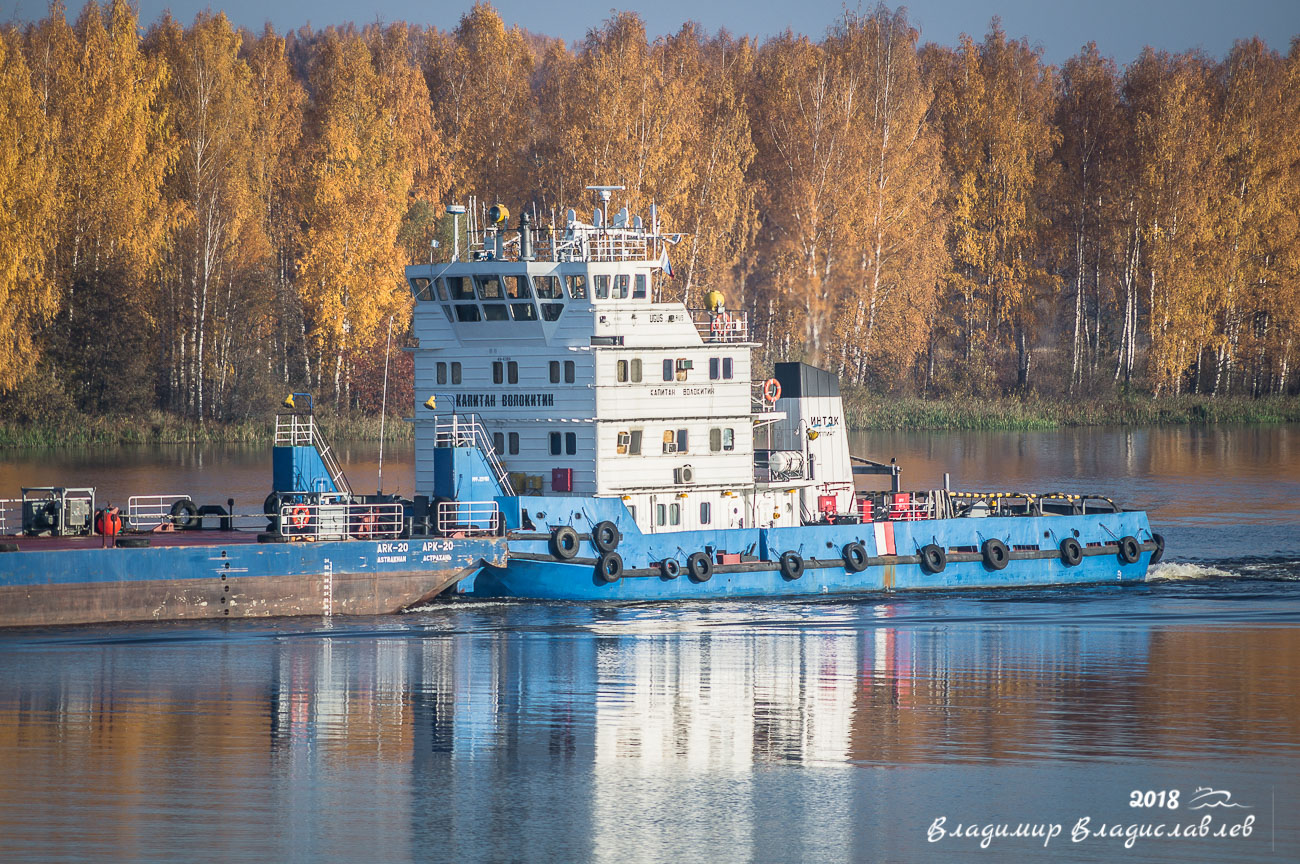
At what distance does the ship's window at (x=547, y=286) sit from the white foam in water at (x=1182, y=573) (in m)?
15.6

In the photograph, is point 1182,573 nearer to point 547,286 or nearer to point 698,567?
point 698,567

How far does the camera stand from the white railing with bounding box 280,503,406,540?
31328mm

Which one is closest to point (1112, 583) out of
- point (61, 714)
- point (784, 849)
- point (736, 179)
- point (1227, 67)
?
point (784, 849)

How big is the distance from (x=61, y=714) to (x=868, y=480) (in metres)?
38.5

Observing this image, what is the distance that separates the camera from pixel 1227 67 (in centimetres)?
8581

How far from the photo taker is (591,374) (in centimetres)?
3262

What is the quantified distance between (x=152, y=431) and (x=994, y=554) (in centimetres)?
4320

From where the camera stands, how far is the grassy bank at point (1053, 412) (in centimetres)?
7512

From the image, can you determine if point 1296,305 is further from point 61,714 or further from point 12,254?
point 61,714

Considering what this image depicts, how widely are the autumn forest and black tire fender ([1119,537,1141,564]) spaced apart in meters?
30.3

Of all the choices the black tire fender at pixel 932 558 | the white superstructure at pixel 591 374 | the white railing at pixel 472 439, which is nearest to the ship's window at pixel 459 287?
the white superstructure at pixel 591 374

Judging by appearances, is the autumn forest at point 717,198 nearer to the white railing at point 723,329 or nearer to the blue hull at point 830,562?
the blue hull at point 830,562

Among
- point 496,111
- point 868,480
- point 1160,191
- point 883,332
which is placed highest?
point 496,111

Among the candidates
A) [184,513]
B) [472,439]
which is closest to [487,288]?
[472,439]
